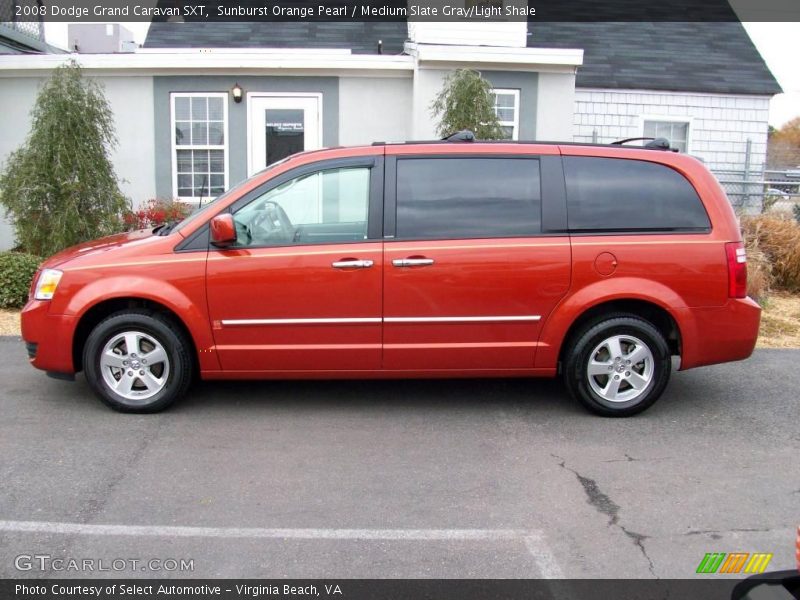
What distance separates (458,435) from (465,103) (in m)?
6.64

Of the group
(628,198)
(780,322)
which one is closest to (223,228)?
(628,198)

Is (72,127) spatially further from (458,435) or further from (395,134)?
(458,435)

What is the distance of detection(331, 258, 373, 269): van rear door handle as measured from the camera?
5.27 meters

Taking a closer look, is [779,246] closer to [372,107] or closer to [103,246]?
[372,107]

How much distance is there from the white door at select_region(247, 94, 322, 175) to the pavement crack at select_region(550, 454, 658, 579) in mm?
8486

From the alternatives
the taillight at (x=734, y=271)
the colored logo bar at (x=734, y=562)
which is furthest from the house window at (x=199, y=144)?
the colored logo bar at (x=734, y=562)

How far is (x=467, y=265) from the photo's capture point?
5305 mm

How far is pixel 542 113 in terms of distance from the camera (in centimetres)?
1213

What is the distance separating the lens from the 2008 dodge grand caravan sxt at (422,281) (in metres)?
5.30

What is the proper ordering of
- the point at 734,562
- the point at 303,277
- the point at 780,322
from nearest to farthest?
1. the point at 734,562
2. the point at 303,277
3. the point at 780,322

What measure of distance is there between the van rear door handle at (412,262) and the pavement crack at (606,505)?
157 centimetres

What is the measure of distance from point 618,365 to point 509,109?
7541mm

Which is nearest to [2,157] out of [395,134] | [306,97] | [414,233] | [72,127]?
[72,127]

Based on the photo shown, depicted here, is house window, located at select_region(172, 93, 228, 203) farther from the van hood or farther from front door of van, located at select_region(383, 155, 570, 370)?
front door of van, located at select_region(383, 155, 570, 370)
